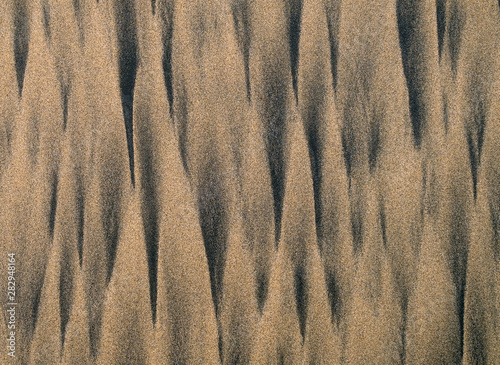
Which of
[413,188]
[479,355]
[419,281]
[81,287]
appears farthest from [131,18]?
[479,355]

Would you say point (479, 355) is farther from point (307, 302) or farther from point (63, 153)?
point (63, 153)

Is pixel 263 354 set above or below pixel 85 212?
below

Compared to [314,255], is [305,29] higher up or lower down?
higher up

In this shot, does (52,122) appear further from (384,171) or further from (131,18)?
(384,171)

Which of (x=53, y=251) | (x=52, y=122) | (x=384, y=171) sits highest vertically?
(x=52, y=122)

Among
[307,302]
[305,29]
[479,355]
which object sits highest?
[305,29]

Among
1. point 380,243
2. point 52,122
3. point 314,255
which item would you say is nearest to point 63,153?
point 52,122
